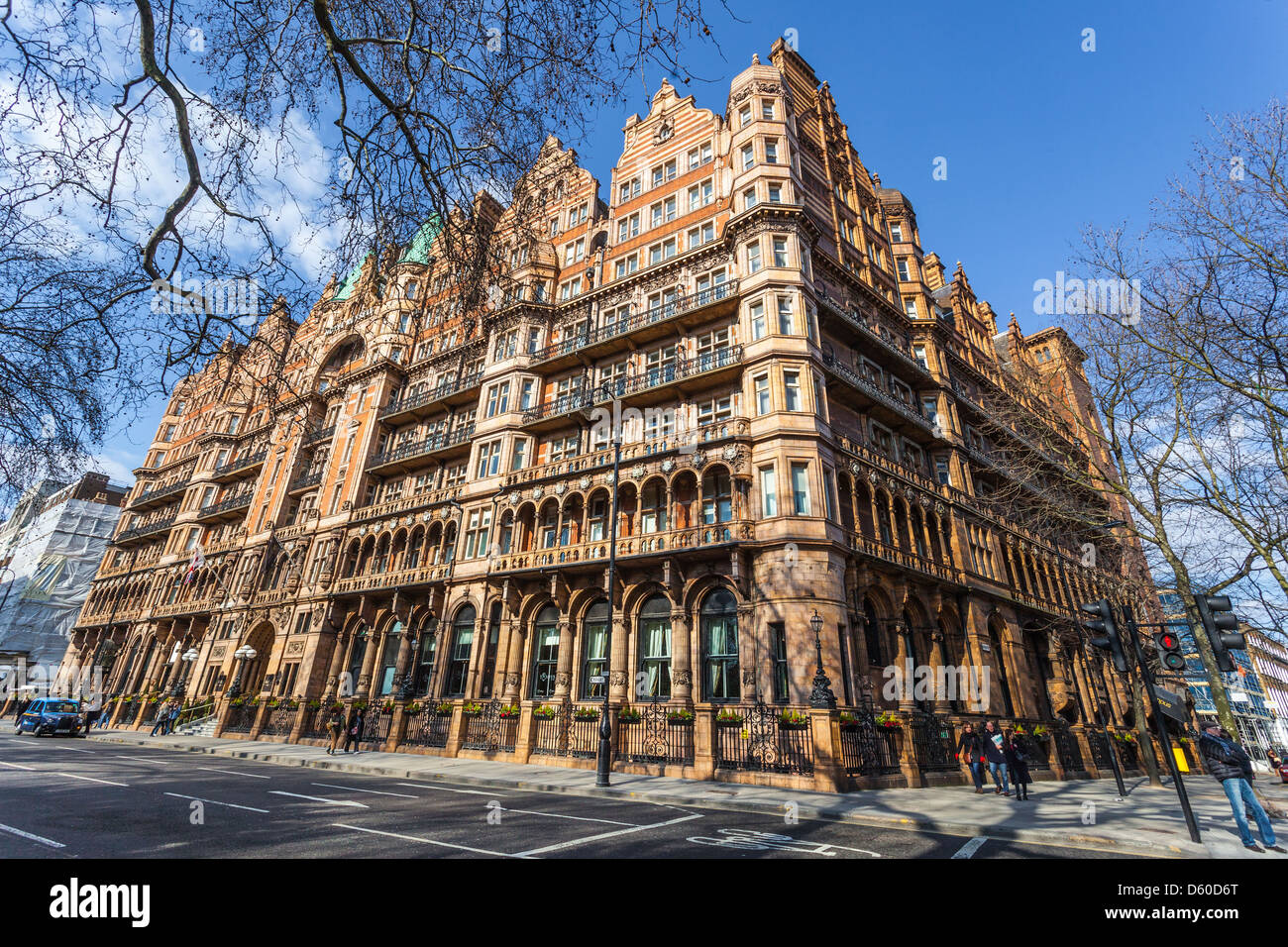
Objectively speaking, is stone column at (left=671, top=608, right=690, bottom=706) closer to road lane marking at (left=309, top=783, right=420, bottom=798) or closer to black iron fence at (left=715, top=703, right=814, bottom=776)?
black iron fence at (left=715, top=703, right=814, bottom=776)

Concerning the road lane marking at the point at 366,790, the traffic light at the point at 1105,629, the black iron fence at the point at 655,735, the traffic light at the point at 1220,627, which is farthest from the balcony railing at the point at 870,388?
the road lane marking at the point at 366,790

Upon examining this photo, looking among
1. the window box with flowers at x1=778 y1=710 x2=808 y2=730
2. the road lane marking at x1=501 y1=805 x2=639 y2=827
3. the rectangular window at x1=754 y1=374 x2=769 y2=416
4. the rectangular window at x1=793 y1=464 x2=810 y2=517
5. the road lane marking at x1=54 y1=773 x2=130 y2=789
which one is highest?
the rectangular window at x1=754 y1=374 x2=769 y2=416

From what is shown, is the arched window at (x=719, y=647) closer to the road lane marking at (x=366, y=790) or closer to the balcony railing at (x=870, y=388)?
the balcony railing at (x=870, y=388)

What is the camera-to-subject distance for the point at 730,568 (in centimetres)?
1975


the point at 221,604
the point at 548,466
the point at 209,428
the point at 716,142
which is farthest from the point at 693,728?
the point at 209,428

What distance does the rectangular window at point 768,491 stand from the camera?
776 inches

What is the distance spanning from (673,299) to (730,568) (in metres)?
13.4

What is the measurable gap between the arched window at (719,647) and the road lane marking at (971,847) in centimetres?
1017

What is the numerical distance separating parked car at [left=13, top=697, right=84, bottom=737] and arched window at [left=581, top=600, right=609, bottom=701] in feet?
89.6

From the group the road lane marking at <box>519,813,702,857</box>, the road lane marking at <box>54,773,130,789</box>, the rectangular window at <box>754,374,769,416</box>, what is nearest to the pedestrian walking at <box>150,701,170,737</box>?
the road lane marking at <box>54,773,130,789</box>

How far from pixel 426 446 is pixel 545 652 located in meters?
15.1

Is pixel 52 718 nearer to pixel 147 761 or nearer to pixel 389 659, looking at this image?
pixel 389 659

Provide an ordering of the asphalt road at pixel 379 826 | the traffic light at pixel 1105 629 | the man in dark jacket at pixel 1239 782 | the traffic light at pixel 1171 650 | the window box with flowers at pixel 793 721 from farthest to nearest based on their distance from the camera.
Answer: the window box with flowers at pixel 793 721 < the traffic light at pixel 1105 629 < the traffic light at pixel 1171 650 < the man in dark jacket at pixel 1239 782 < the asphalt road at pixel 379 826

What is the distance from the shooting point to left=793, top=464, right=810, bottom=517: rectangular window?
1938 cm
